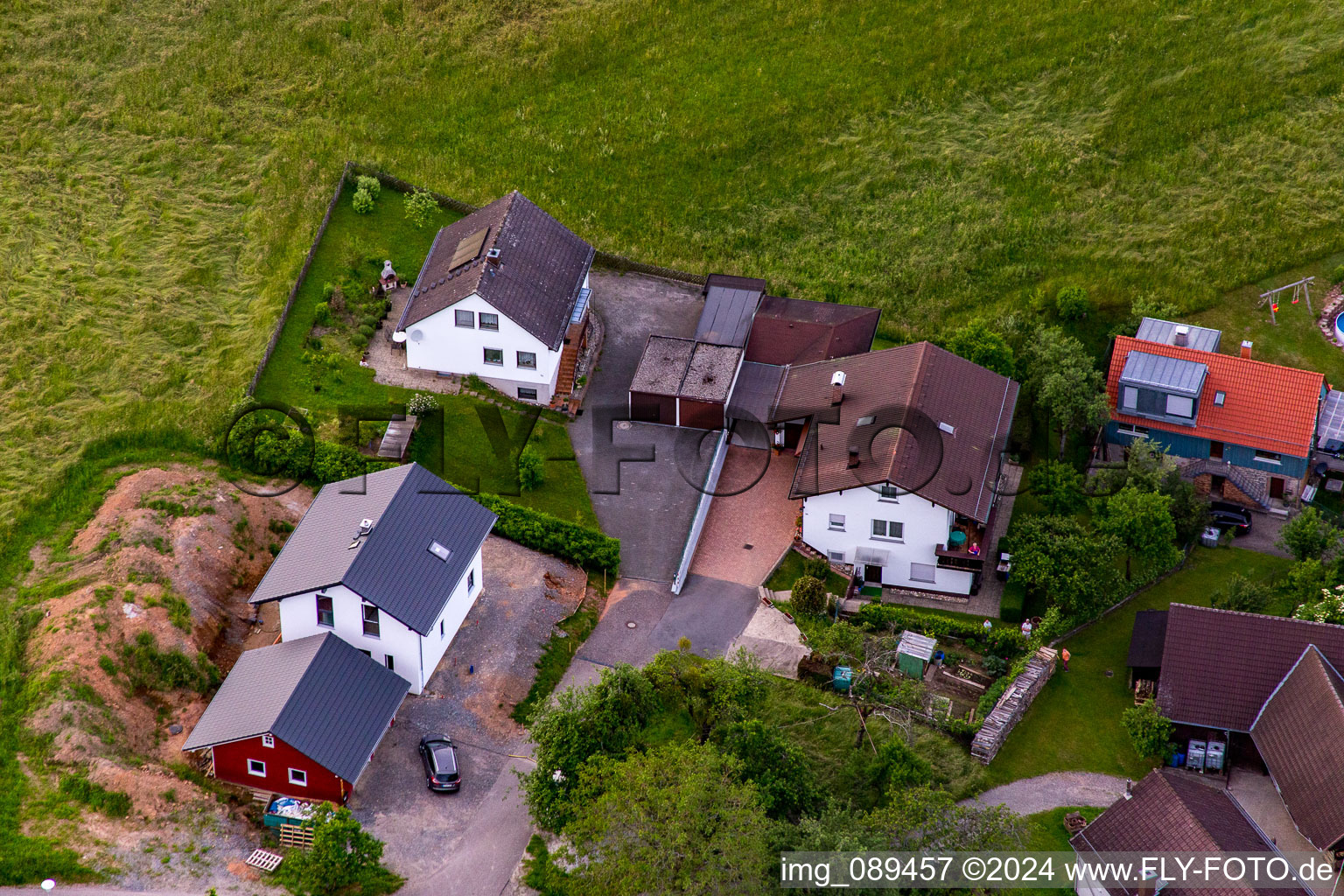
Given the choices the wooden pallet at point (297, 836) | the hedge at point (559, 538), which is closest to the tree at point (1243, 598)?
the hedge at point (559, 538)

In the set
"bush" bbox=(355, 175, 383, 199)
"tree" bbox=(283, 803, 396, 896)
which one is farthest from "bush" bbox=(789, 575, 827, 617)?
"bush" bbox=(355, 175, 383, 199)

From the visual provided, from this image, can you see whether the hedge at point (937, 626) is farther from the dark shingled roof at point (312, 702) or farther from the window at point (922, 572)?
the dark shingled roof at point (312, 702)

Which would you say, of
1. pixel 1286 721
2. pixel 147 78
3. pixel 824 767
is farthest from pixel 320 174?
pixel 1286 721

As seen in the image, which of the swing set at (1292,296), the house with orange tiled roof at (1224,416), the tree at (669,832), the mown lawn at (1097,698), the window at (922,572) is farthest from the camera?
the swing set at (1292,296)

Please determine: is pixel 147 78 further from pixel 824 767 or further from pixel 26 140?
pixel 824 767

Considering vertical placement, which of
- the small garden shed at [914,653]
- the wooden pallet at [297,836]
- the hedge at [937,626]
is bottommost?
the wooden pallet at [297,836]

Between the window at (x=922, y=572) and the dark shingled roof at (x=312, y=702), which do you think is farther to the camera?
the window at (x=922, y=572)

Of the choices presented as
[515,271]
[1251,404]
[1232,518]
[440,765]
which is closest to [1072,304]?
Result: [1251,404]

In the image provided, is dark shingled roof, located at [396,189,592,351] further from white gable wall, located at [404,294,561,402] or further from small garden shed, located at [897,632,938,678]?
small garden shed, located at [897,632,938,678]
